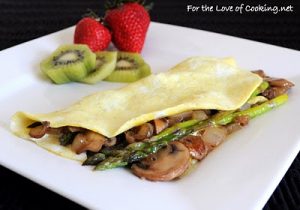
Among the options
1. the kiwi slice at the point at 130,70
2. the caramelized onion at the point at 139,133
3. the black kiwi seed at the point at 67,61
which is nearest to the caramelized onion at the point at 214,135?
the caramelized onion at the point at 139,133

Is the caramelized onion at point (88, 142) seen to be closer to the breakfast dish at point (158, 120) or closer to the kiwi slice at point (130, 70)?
the breakfast dish at point (158, 120)

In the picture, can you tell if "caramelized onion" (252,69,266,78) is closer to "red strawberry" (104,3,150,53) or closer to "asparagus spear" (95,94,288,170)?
"asparagus spear" (95,94,288,170)

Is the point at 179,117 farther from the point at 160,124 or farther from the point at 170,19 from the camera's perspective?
the point at 170,19

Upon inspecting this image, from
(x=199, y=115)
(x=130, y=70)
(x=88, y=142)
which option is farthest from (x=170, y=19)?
(x=88, y=142)

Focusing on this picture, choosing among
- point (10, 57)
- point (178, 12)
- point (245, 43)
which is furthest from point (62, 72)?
point (178, 12)

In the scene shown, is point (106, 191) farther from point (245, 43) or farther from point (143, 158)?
point (245, 43)

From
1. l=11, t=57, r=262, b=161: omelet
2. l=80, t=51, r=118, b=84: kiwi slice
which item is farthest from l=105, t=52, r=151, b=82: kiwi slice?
l=11, t=57, r=262, b=161: omelet
